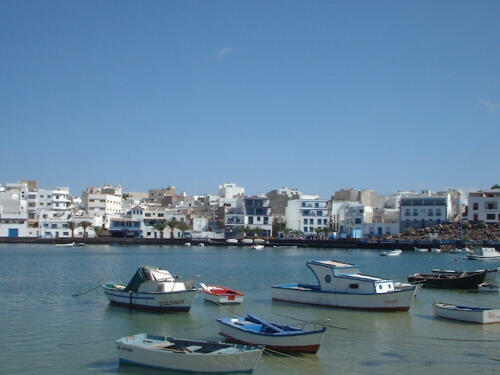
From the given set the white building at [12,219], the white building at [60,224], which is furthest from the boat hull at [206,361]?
the white building at [12,219]

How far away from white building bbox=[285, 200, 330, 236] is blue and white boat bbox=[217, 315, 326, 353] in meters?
96.6

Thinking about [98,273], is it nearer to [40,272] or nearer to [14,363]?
[40,272]

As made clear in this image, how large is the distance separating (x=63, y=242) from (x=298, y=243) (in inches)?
1650

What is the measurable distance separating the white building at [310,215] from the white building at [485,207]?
27208 millimetres

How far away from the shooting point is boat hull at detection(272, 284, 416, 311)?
27875 millimetres

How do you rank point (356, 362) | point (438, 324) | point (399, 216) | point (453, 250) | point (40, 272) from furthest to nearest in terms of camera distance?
point (399, 216) → point (453, 250) → point (40, 272) → point (438, 324) → point (356, 362)

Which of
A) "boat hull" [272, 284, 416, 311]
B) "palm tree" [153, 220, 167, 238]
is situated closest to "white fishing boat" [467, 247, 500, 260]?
"boat hull" [272, 284, 416, 311]

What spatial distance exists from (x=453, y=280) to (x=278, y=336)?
23491 mm

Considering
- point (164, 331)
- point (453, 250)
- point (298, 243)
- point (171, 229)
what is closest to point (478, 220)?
point (453, 250)

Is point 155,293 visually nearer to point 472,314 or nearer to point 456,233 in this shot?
point 472,314

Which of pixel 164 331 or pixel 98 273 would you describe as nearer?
pixel 164 331

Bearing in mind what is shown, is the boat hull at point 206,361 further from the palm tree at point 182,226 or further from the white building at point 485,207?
the palm tree at point 182,226

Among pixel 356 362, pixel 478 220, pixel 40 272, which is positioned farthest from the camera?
pixel 478 220

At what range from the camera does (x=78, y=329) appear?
77.4 feet
